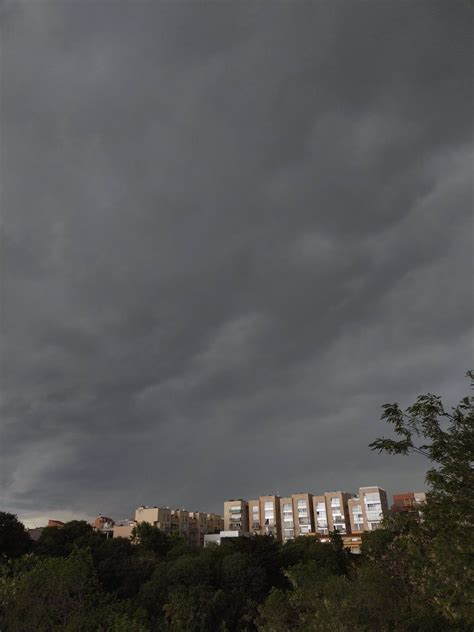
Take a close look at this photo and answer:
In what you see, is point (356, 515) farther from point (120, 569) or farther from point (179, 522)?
point (120, 569)

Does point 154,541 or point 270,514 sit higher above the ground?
point 270,514

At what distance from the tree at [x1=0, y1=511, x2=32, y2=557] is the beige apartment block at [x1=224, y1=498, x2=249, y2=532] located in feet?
245

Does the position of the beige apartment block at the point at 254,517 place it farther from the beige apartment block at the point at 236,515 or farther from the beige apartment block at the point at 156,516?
the beige apartment block at the point at 156,516

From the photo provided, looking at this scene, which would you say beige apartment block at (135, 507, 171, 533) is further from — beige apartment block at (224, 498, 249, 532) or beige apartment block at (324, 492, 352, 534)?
beige apartment block at (324, 492, 352, 534)

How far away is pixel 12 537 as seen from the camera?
69125mm

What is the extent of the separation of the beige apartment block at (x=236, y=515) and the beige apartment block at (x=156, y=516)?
56.8 ft

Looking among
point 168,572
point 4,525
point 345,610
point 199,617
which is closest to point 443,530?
point 345,610

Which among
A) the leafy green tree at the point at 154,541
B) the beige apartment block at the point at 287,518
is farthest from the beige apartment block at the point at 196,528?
the leafy green tree at the point at 154,541

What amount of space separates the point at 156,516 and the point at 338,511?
47.1m

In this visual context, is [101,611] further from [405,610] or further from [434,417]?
[434,417]

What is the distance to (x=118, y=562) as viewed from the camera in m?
56.2

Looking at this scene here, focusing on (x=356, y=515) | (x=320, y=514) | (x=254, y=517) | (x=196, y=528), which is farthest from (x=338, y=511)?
(x=196, y=528)

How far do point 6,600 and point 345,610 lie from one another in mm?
14632

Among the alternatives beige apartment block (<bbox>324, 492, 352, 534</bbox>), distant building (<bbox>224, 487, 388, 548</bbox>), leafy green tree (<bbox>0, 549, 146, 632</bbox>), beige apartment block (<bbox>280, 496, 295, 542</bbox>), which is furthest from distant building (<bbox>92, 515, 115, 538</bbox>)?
leafy green tree (<bbox>0, 549, 146, 632</bbox>)
